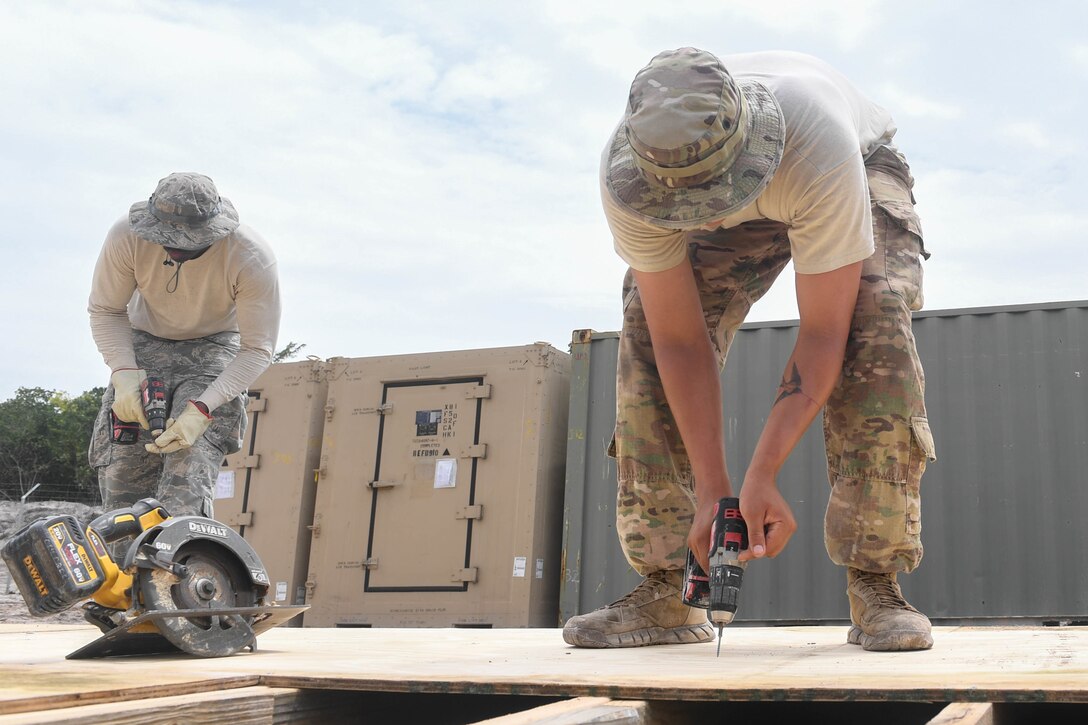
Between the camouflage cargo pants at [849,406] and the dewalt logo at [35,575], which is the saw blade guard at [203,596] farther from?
the camouflage cargo pants at [849,406]

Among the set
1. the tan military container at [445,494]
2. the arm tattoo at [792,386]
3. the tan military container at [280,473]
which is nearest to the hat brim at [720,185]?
the arm tattoo at [792,386]

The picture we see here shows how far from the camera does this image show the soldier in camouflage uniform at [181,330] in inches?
148

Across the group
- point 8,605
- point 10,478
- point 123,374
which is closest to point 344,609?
point 123,374

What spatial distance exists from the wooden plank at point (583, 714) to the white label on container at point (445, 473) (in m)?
5.34

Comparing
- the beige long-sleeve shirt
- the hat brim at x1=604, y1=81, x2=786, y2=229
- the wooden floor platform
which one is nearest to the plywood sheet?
the wooden floor platform

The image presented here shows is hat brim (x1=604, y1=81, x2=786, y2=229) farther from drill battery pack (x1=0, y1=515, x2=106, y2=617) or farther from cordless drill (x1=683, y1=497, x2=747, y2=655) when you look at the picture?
drill battery pack (x1=0, y1=515, x2=106, y2=617)

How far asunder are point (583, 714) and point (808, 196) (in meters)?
1.48

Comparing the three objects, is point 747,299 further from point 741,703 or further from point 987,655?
point 741,703

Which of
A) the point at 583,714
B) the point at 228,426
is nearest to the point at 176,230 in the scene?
the point at 228,426

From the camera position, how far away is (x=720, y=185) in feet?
7.14

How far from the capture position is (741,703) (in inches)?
66.5

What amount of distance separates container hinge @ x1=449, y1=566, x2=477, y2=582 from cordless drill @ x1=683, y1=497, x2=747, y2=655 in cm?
420

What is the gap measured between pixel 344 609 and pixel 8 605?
5782 millimetres

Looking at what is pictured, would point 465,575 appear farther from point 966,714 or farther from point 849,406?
point 966,714
